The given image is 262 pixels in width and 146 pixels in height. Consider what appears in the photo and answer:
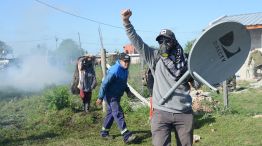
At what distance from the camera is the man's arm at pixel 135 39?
5008 millimetres

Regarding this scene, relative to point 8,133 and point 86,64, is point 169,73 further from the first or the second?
point 86,64

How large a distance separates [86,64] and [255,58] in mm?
11105

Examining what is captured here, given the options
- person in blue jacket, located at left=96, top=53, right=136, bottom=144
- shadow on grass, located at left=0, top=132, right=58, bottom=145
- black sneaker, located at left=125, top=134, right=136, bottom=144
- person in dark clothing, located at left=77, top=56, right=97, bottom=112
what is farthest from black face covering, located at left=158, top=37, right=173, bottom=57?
person in dark clothing, located at left=77, top=56, right=97, bottom=112

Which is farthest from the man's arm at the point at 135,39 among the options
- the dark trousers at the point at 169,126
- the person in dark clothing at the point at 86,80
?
the person in dark clothing at the point at 86,80

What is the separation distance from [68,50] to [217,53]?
39896mm

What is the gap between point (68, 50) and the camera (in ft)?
145

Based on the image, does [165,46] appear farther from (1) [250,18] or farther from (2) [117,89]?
(1) [250,18]

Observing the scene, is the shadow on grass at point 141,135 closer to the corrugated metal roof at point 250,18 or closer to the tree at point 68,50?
the corrugated metal roof at point 250,18

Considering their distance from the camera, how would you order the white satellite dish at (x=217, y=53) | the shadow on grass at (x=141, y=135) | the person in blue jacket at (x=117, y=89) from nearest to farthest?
the white satellite dish at (x=217, y=53), the person in blue jacket at (x=117, y=89), the shadow on grass at (x=141, y=135)

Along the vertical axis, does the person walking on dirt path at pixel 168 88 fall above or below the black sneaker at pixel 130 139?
above

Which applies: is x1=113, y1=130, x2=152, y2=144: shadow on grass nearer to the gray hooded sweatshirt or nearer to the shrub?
the shrub

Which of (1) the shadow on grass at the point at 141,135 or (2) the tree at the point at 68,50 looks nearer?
(1) the shadow on grass at the point at 141,135

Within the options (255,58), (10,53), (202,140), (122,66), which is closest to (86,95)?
(122,66)

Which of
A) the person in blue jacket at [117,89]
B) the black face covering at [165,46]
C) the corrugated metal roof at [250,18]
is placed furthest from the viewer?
the corrugated metal roof at [250,18]
